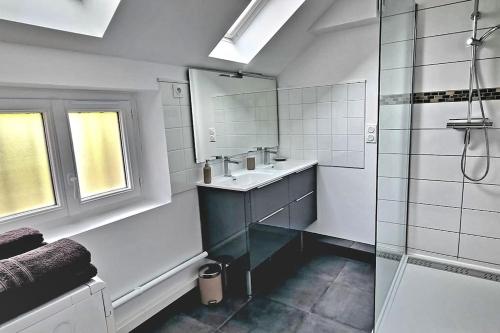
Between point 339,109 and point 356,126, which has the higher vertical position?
point 339,109

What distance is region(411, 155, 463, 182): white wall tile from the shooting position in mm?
2240

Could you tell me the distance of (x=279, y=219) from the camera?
104 inches

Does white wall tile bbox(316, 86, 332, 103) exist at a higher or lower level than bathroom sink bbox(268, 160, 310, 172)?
higher

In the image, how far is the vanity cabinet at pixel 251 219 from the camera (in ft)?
7.51

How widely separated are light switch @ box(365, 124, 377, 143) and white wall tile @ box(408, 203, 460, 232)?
0.66 m

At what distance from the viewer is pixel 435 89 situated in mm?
2240

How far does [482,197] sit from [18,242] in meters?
2.72

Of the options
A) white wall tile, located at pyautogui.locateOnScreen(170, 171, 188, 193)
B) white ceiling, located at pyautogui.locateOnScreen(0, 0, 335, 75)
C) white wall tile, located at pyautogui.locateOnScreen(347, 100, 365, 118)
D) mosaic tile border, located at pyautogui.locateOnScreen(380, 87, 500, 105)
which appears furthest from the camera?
white wall tile, located at pyautogui.locateOnScreen(347, 100, 365, 118)

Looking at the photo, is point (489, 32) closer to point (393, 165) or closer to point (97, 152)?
point (393, 165)

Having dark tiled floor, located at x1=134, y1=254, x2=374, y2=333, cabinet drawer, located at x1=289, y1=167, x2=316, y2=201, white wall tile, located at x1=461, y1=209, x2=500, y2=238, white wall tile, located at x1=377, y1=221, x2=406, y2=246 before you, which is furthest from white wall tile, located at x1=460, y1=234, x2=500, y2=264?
cabinet drawer, located at x1=289, y1=167, x2=316, y2=201

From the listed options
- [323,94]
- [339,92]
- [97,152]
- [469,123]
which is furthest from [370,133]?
[97,152]

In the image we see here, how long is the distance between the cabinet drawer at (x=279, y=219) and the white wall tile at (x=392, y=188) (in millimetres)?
925

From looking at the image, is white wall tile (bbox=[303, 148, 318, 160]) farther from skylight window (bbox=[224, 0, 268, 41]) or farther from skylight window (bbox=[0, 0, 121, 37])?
skylight window (bbox=[0, 0, 121, 37])

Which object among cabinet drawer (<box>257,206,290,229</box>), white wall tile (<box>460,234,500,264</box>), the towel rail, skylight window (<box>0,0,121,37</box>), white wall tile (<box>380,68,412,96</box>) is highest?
skylight window (<box>0,0,121,37</box>)
